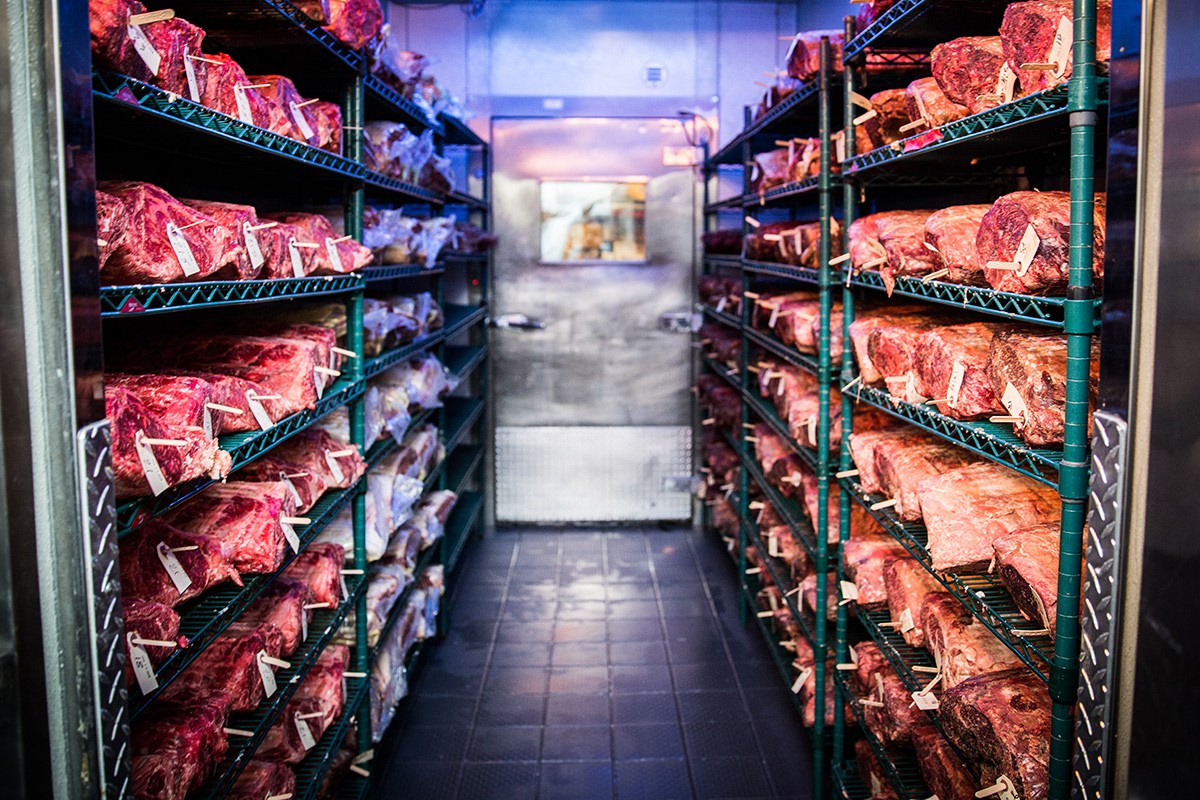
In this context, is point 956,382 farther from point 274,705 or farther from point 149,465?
point 274,705

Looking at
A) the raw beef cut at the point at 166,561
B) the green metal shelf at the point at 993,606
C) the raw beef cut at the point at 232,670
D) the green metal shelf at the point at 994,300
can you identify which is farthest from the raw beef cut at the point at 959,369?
the raw beef cut at the point at 232,670

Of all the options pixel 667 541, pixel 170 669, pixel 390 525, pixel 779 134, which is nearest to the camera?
pixel 170 669

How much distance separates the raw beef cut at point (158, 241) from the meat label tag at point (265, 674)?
43.1 inches

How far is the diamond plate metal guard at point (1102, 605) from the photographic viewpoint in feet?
5.61

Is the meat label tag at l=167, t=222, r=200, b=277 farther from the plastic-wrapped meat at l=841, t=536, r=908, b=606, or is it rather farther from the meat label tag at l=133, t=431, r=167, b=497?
the plastic-wrapped meat at l=841, t=536, r=908, b=606

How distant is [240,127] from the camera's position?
2.47 m

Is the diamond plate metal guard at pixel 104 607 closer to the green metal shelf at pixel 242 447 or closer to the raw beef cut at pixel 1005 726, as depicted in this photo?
the green metal shelf at pixel 242 447

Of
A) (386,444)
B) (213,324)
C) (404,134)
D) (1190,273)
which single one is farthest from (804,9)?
(1190,273)

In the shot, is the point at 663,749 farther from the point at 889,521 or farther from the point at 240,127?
the point at 240,127

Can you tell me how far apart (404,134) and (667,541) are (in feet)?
13.1

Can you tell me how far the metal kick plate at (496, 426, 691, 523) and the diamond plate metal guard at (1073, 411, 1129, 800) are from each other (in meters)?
5.87

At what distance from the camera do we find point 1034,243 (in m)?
2.18

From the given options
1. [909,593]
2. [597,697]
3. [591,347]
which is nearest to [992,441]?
[909,593]

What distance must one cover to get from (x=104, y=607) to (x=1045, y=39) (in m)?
2.21
